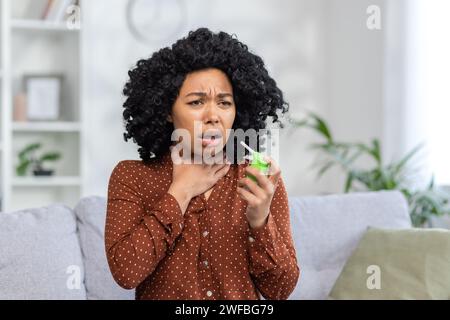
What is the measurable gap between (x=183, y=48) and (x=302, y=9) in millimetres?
3086

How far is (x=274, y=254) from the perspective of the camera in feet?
4.27

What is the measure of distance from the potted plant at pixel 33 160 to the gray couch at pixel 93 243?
159 cm

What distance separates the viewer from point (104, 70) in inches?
155

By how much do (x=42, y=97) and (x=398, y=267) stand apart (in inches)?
87.8

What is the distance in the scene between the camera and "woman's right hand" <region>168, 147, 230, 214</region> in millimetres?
1333

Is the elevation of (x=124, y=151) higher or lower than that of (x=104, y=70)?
lower

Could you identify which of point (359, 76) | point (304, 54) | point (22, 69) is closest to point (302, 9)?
point (304, 54)

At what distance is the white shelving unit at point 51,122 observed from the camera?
143 inches

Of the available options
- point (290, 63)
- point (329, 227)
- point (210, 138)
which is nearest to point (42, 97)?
point (290, 63)

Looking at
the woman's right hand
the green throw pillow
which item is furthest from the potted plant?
the woman's right hand

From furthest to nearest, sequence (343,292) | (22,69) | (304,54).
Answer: (304,54) < (22,69) < (343,292)

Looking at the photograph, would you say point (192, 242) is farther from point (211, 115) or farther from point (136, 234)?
point (211, 115)

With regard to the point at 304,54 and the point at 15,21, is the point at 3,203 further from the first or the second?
the point at 304,54
